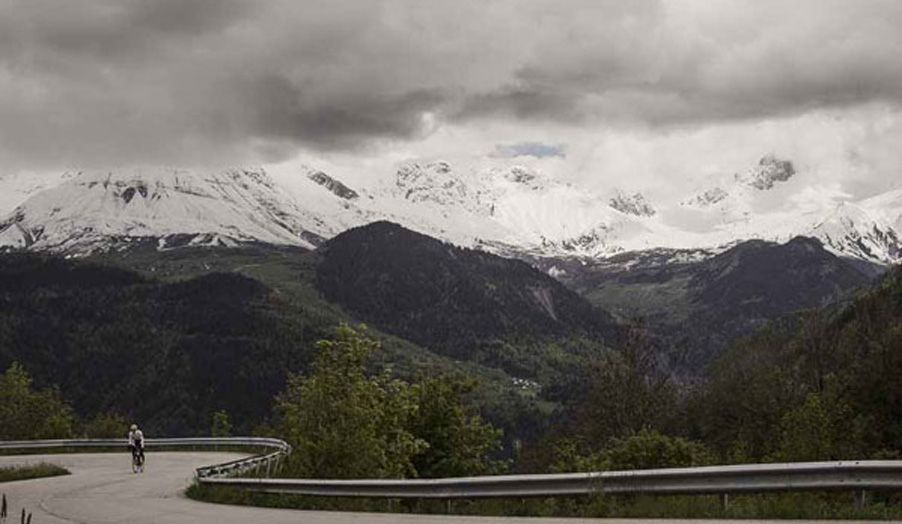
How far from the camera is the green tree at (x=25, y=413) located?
97.5 m

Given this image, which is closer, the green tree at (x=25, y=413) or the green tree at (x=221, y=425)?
the green tree at (x=25, y=413)

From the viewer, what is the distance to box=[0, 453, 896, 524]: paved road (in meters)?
18.9

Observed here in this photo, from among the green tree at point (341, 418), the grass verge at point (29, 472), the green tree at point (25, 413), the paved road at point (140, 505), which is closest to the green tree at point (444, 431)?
the green tree at point (341, 418)

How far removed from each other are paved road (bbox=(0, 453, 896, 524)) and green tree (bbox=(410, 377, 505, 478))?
1201cm

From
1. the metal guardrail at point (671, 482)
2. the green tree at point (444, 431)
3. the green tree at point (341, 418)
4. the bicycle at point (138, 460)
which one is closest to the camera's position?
the metal guardrail at point (671, 482)

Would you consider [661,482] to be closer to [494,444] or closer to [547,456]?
[494,444]

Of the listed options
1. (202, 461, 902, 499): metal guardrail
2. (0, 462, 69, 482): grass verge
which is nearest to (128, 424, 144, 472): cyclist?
(0, 462, 69, 482): grass verge

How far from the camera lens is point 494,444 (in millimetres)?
58469

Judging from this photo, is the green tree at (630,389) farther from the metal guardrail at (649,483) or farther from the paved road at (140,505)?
the metal guardrail at (649,483)

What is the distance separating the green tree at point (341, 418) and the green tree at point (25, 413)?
62.1m

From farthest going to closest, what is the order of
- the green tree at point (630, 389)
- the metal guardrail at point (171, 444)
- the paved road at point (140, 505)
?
the green tree at point (630, 389)
the metal guardrail at point (171, 444)
the paved road at point (140, 505)

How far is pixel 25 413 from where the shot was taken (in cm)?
10262

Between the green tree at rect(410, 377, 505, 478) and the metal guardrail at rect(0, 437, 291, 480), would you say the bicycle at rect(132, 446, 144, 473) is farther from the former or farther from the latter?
the green tree at rect(410, 377, 505, 478)

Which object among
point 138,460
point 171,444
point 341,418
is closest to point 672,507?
point 341,418
